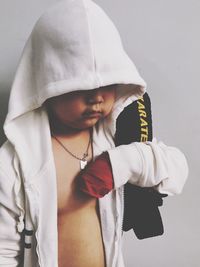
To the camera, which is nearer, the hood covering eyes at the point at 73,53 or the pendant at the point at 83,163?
the hood covering eyes at the point at 73,53

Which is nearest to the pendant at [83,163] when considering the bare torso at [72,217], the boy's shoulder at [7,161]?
the bare torso at [72,217]

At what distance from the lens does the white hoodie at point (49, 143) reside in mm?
708

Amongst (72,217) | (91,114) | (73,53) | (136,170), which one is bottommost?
(72,217)

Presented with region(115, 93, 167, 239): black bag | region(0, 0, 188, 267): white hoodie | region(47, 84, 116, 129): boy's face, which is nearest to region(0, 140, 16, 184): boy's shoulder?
region(0, 0, 188, 267): white hoodie

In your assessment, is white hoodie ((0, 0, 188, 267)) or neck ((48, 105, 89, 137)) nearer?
white hoodie ((0, 0, 188, 267))

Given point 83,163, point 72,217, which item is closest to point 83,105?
point 83,163

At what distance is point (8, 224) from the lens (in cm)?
77

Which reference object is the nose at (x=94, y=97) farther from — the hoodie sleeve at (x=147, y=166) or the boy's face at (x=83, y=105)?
the hoodie sleeve at (x=147, y=166)

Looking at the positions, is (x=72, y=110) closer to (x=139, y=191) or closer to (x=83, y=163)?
(x=83, y=163)

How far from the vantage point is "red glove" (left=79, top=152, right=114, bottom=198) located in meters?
0.76

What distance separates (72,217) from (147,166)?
0.18 m

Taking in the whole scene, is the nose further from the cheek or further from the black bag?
the black bag

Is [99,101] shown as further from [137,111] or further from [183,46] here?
[183,46]

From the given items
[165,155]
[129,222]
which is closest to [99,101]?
[165,155]
